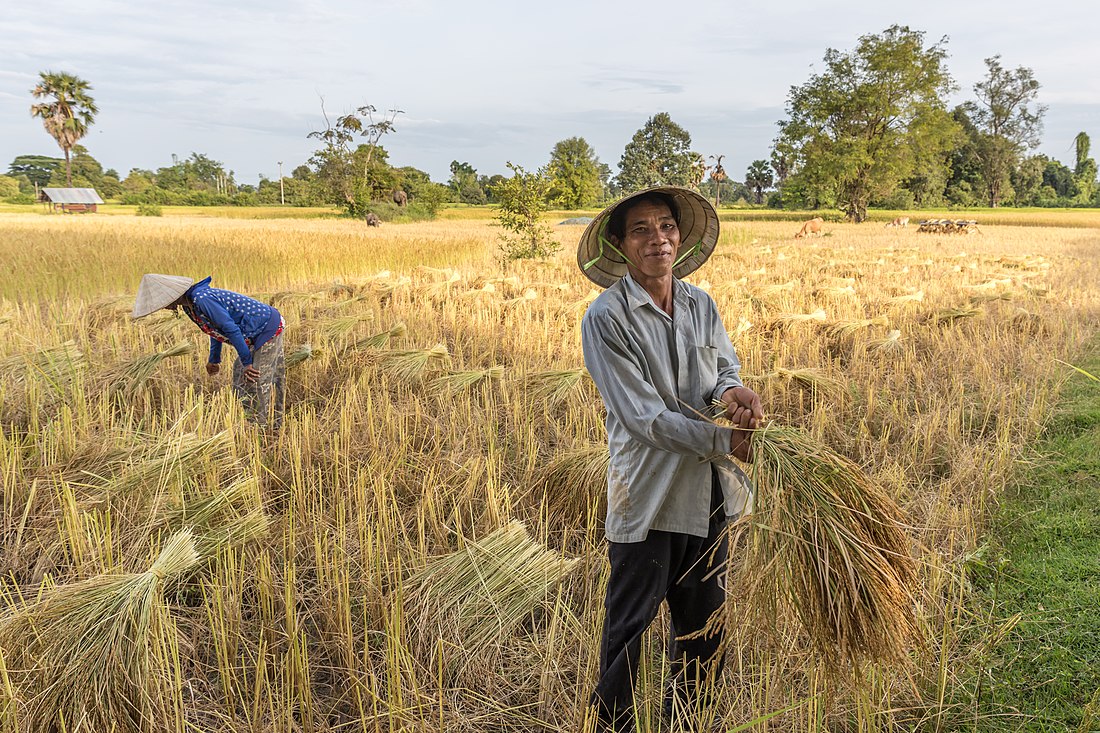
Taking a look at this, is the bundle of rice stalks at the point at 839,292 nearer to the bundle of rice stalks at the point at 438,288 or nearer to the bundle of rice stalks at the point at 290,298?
the bundle of rice stalks at the point at 438,288

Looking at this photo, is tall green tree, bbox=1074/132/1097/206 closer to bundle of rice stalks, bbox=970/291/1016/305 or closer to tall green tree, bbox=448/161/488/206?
tall green tree, bbox=448/161/488/206

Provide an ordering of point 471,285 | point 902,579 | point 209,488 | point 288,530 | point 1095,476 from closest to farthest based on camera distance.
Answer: point 902,579, point 288,530, point 209,488, point 1095,476, point 471,285

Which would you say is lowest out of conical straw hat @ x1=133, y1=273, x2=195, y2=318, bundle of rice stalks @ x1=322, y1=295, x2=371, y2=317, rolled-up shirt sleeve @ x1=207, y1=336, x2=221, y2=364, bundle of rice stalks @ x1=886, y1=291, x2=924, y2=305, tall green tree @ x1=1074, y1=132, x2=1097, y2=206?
rolled-up shirt sleeve @ x1=207, y1=336, x2=221, y2=364

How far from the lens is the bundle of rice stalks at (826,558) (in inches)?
53.6

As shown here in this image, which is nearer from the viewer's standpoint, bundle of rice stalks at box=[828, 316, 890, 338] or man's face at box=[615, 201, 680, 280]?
man's face at box=[615, 201, 680, 280]

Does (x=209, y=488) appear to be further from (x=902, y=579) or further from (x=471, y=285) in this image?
(x=471, y=285)

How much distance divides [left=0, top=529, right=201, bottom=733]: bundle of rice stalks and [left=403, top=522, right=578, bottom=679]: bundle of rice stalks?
71cm

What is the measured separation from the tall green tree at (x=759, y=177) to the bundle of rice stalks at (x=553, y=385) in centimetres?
7151

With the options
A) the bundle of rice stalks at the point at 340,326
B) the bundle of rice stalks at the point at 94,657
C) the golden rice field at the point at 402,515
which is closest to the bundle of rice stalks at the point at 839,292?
the golden rice field at the point at 402,515

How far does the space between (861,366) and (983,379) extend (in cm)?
75

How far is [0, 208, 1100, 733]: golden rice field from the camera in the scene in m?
1.81

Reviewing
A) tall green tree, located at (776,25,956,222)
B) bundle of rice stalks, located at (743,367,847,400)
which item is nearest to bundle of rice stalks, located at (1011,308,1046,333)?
bundle of rice stalks, located at (743,367,847,400)

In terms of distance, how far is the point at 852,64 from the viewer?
109 ft

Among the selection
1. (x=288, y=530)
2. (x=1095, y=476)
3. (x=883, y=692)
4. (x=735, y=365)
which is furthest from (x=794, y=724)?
(x=1095, y=476)
